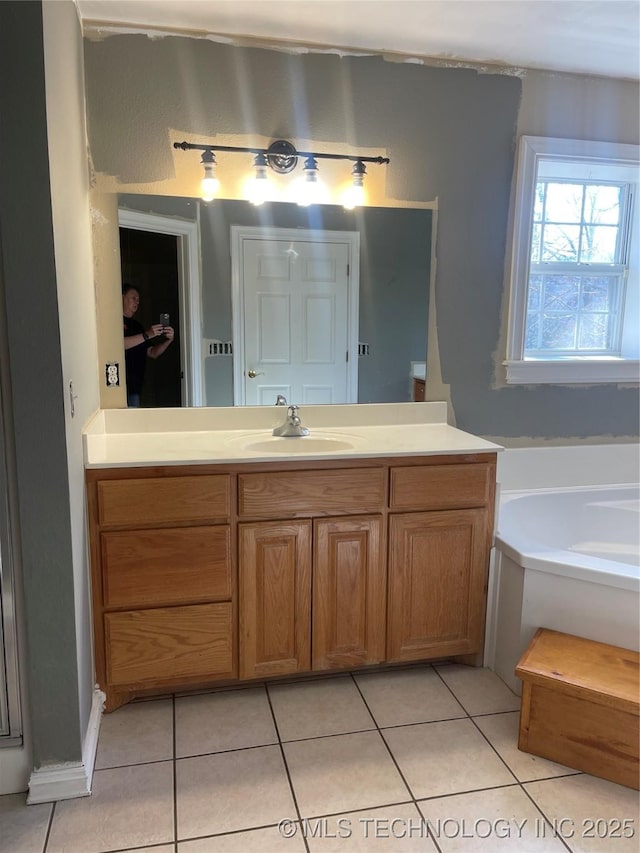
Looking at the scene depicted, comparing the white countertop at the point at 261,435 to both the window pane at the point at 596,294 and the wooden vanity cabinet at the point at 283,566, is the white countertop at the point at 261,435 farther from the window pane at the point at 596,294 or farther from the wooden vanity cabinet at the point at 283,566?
the window pane at the point at 596,294

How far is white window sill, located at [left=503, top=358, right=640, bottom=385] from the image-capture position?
276cm

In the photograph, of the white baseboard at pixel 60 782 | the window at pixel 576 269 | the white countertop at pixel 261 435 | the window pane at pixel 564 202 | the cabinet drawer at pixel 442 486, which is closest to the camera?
the white baseboard at pixel 60 782

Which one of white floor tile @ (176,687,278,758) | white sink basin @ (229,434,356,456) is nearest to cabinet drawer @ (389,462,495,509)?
white sink basin @ (229,434,356,456)

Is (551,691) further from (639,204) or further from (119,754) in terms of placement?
(639,204)

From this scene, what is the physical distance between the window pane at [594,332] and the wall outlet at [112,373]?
2.07 m

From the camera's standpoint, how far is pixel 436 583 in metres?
2.23

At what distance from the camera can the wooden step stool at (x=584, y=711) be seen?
174cm

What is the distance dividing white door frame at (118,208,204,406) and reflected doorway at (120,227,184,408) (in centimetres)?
2

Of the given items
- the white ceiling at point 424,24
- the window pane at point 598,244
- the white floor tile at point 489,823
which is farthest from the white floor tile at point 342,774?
the white ceiling at point 424,24

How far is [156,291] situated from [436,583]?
1.49m

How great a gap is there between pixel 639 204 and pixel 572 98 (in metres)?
0.59

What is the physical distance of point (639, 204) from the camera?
2.87 meters

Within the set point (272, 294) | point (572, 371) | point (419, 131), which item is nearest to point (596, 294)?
point (572, 371)

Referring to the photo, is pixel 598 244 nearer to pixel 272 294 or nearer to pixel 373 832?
pixel 272 294
